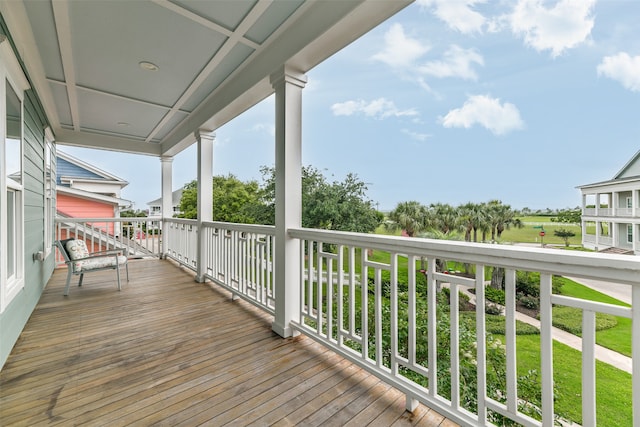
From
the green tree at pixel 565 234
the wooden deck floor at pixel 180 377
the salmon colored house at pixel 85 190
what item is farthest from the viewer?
the salmon colored house at pixel 85 190

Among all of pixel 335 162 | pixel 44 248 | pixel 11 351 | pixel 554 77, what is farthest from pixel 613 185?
pixel 335 162

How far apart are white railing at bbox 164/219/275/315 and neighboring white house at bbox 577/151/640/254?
2202mm

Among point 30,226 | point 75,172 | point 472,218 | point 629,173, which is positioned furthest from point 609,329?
point 75,172

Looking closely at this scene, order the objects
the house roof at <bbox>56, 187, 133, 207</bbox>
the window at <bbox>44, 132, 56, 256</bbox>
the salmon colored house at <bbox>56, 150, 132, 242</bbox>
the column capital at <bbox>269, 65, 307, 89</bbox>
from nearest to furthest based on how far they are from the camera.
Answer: the column capital at <bbox>269, 65, 307, 89</bbox> → the window at <bbox>44, 132, 56, 256</bbox> → the house roof at <bbox>56, 187, 133, 207</bbox> → the salmon colored house at <bbox>56, 150, 132, 242</bbox>

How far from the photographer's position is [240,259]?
11.1 feet

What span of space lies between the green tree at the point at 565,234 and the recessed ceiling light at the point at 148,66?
355 cm

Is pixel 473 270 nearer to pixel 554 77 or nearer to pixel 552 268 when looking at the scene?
pixel 552 268

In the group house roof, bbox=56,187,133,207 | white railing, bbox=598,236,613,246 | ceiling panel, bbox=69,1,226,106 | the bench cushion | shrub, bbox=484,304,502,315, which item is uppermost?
ceiling panel, bbox=69,1,226,106

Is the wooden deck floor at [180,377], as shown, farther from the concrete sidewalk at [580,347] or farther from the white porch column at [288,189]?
the concrete sidewalk at [580,347]

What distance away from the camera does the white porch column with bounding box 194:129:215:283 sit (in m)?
4.22

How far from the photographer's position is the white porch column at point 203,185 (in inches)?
166

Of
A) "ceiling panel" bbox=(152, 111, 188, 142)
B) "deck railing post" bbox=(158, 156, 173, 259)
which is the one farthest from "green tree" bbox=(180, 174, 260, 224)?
"ceiling panel" bbox=(152, 111, 188, 142)

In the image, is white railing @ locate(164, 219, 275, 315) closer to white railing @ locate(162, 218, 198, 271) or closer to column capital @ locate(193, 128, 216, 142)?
white railing @ locate(162, 218, 198, 271)

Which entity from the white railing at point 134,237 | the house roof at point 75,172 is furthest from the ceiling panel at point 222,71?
the house roof at point 75,172
